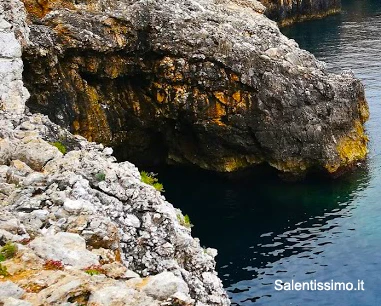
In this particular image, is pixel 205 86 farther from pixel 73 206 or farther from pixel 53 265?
pixel 53 265

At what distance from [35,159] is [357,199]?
1137 inches

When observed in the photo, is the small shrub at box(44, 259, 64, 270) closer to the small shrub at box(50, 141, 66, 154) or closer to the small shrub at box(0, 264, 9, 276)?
the small shrub at box(0, 264, 9, 276)

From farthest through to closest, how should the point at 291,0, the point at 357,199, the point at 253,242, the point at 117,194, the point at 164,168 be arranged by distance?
the point at 291,0, the point at 164,168, the point at 357,199, the point at 253,242, the point at 117,194

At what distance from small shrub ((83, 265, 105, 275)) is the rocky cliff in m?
0.08

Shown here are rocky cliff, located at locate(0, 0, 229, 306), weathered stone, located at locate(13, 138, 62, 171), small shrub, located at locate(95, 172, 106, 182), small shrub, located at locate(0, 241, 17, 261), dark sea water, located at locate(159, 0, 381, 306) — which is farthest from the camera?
dark sea water, located at locate(159, 0, 381, 306)

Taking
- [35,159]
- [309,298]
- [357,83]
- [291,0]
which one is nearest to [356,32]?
[291,0]

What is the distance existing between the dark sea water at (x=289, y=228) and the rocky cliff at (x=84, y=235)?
47.5 feet

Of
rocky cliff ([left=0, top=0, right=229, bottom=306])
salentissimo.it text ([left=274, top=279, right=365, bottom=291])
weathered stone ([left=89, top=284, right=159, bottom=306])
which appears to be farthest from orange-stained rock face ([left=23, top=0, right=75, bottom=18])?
weathered stone ([left=89, top=284, right=159, bottom=306])

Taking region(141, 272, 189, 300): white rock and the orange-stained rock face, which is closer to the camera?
region(141, 272, 189, 300): white rock

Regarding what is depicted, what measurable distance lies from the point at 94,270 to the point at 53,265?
3.38ft

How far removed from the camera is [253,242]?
3731 cm

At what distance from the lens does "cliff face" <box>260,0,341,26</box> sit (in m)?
108

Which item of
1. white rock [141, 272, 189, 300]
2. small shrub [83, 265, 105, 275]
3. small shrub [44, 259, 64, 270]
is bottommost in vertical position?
white rock [141, 272, 189, 300]

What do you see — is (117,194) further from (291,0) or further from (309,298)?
(291,0)
